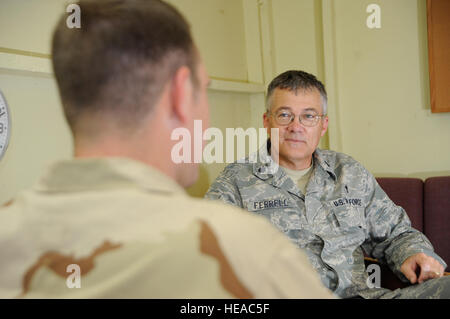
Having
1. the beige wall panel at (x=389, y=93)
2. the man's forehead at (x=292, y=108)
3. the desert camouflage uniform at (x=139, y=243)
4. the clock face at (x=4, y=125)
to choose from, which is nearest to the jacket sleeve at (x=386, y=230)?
the man's forehead at (x=292, y=108)

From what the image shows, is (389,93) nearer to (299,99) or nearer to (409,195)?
(409,195)

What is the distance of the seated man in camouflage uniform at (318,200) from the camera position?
59.1 inches

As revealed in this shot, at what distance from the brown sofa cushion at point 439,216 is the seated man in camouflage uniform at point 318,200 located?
0.38 m

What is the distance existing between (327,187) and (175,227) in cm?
129

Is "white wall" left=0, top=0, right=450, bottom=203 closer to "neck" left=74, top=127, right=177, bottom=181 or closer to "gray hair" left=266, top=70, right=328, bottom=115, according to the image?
"gray hair" left=266, top=70, right=328, bottom=115

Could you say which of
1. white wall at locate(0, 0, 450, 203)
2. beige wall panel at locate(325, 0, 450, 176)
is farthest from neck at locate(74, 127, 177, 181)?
beige wall panel at locate(325, 0, 450, 176)

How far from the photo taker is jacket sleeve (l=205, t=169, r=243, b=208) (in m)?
1.66

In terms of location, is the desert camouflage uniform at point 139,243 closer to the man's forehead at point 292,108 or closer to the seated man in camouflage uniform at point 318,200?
the seated man in camouflage uniform at point 318,200

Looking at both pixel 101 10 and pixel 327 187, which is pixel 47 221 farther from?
pixel 327 187

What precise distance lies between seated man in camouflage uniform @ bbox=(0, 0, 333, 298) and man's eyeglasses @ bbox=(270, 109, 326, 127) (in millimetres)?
1097

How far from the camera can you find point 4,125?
52.6 inches

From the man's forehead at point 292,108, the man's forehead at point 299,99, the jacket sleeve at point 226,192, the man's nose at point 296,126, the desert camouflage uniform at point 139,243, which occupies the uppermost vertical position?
the man's forehead at point 299,99

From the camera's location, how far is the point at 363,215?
5.40ft
